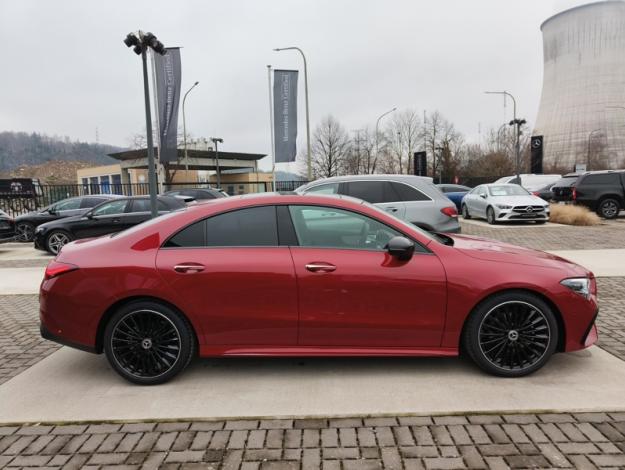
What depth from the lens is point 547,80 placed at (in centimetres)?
5103

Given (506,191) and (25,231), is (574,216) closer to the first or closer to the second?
(506,191)

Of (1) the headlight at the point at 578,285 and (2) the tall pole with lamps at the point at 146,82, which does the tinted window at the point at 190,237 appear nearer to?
(1) the headlight at the point at 578,285

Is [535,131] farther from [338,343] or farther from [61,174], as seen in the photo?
[61,174]

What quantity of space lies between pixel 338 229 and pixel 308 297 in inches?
24.7

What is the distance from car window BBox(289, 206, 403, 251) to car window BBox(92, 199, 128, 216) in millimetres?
9101

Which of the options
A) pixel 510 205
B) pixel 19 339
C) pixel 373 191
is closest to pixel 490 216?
pixel 510 205

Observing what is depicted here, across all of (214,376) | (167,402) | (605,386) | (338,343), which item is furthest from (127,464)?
(605,386)

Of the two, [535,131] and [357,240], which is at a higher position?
[535,131]

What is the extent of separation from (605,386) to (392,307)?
5.70 feet

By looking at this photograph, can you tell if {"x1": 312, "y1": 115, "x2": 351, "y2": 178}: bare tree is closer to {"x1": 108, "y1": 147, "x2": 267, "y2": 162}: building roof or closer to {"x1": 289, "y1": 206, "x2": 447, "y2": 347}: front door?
{"x1": 108, "y1": 147, "x2": 267, "y2": 162}: building roof

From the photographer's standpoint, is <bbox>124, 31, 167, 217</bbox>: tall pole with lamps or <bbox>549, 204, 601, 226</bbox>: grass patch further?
<bbox>549, 204, 601, 226</bbox>: grass patch

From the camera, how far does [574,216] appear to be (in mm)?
15070

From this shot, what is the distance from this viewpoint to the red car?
3.44 meters

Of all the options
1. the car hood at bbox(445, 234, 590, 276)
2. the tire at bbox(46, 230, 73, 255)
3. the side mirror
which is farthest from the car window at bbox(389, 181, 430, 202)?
the tire at bbox(46, 230, 73, 255)
